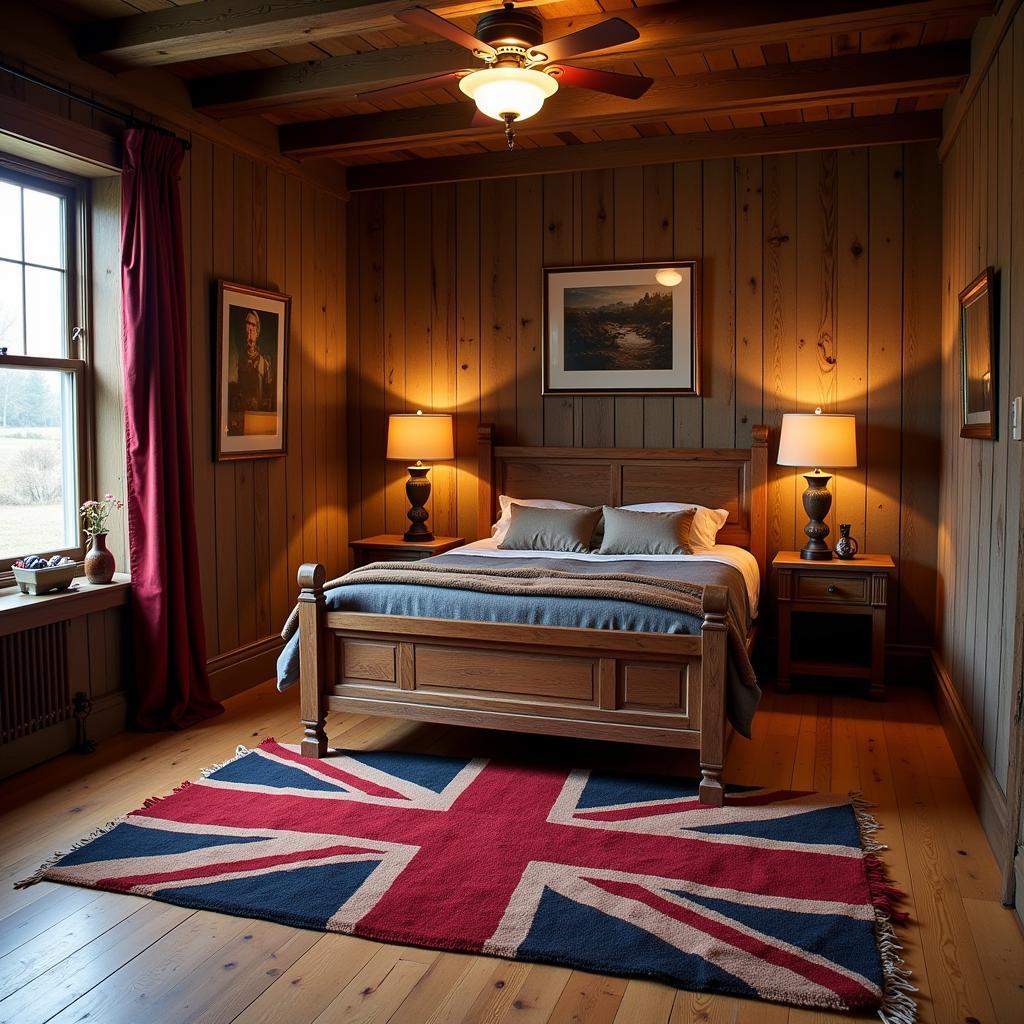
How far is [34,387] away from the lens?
3.98m

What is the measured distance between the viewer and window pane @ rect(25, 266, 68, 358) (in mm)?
3941

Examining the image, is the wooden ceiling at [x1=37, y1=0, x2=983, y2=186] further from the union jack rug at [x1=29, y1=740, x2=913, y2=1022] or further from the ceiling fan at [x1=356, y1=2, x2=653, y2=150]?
the union jack rug at [x1=29, y1=740, x2=913, y2=1022]

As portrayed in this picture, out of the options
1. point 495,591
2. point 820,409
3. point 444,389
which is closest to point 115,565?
point 495,591

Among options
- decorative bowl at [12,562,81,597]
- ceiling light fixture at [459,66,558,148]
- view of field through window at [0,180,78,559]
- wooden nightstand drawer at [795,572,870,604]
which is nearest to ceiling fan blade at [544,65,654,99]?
ceiling light fixture at [459,66,558,148]

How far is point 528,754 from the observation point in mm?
3941

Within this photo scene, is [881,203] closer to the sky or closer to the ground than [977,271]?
closer to the sky

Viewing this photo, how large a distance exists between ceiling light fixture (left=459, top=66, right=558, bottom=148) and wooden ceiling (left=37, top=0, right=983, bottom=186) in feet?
1.48

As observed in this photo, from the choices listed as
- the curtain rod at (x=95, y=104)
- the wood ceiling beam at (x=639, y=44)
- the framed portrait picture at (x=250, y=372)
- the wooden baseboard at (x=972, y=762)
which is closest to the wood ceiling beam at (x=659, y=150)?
the framed portrait picture at (x=250, y=372)

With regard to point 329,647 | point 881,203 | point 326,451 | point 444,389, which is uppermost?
point 881,203

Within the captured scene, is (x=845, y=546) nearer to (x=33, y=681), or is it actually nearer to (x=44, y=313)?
(x=33, y=681)

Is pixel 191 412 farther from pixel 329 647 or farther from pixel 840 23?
pixel 840 23

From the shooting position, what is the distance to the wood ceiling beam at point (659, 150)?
4871mm

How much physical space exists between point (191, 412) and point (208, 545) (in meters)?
0.65

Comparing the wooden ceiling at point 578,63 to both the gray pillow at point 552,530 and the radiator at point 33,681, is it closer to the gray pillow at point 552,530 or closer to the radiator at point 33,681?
the gray pillow at point 552,530
